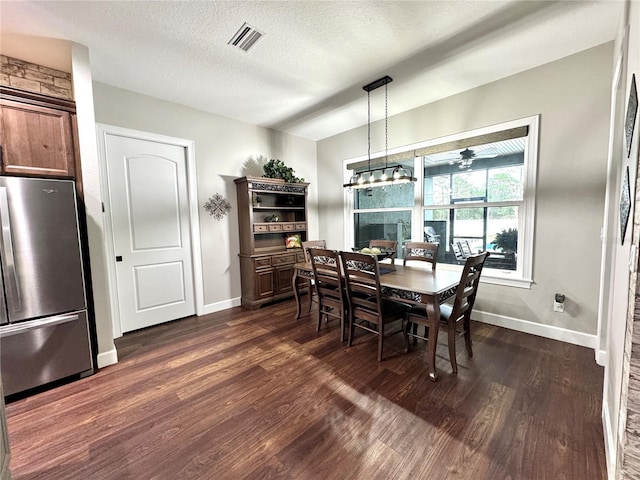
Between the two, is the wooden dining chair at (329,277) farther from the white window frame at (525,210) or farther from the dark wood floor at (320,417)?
the white window frame at (525,210)

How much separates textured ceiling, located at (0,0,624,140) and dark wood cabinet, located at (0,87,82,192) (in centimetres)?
59

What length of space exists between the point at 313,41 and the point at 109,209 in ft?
9.34

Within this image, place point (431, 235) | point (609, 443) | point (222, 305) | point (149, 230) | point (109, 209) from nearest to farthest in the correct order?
point (609, 443)
point (109, 209)
point (149, 230)
point (431, 235)
point (222, 305)

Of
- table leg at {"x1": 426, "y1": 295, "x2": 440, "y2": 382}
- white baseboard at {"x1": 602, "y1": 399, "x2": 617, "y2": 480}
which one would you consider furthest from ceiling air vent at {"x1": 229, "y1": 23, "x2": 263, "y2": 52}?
white baseboard at {"x1": 602, "y1": 399, "x2": 617, "y2": 480}

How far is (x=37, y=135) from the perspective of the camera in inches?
85.4

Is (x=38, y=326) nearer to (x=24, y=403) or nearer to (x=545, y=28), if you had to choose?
(x=24, y=403)

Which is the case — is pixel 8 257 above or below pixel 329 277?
above

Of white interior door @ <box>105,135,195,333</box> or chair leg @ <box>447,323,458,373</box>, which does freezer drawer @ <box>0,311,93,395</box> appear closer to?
white interior door @ <box>105,135,195,333</box>

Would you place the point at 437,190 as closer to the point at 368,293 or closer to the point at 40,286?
the point at 368,293

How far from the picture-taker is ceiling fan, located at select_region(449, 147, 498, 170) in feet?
10.7

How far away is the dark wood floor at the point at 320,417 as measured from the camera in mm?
1461

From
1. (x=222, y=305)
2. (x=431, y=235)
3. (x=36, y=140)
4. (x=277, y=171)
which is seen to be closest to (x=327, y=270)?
(x=431, y=235)

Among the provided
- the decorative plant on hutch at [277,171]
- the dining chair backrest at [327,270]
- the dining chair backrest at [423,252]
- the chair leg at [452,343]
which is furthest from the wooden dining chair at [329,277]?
the decorative plant on hutch at [277,171]

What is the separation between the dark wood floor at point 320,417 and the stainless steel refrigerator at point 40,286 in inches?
10.2
